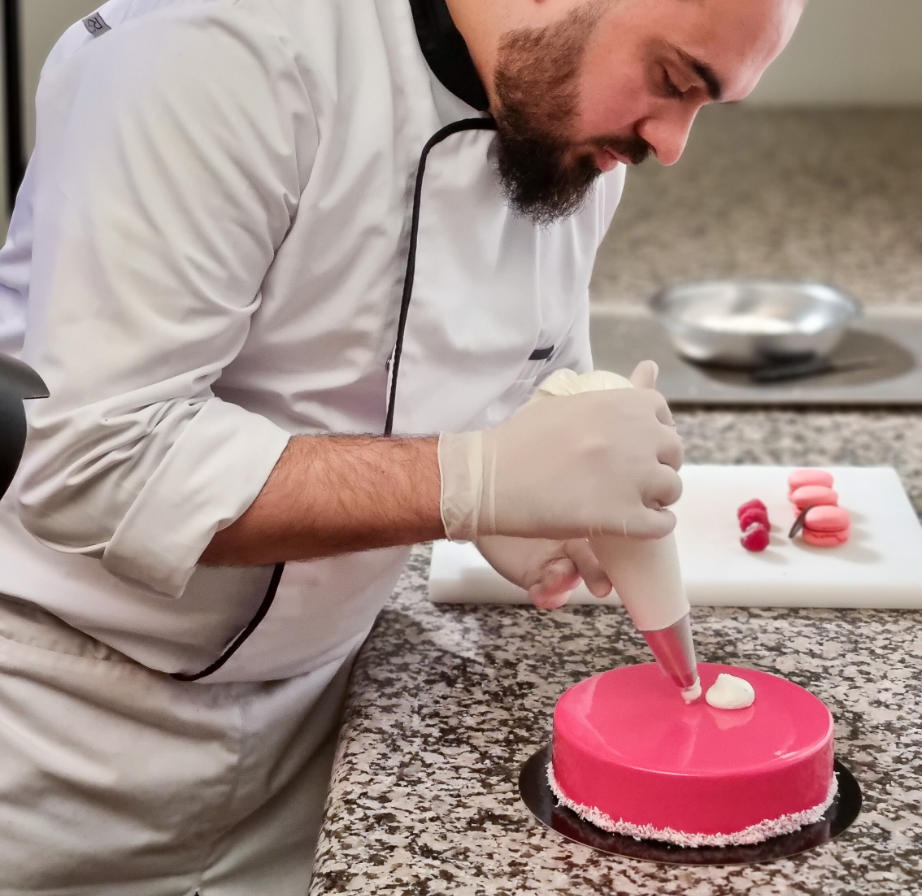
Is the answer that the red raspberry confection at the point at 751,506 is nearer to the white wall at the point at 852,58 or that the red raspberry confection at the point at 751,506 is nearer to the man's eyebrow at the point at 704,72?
the man's eyebrow at the point at 704,72

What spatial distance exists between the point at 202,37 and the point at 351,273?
19 cm

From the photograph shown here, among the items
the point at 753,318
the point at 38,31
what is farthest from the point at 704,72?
the point at 38,31

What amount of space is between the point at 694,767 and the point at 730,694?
88mm

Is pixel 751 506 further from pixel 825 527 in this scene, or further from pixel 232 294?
pixel 232 294

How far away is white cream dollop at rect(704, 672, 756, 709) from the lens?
88 centimetres

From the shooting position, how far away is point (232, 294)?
0.90 meters

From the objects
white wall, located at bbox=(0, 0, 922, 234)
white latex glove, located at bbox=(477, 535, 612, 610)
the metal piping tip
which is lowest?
white wall, located at bbox=(0, 0, 922, 234)

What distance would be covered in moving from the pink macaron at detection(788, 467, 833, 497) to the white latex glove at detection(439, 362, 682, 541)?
417 millimetres

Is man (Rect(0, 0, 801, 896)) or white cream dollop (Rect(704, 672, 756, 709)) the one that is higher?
man (Rect(0, 0, 801, 896))

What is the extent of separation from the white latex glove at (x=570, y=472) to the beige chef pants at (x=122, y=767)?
30cm

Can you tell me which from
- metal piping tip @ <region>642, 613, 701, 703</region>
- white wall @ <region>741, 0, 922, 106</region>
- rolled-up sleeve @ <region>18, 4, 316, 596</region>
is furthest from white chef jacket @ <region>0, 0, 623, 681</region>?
white wall @ <region>741, 0, 922, 106</region>

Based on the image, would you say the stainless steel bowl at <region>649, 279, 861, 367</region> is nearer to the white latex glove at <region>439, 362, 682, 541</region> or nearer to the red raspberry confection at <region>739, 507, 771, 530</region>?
the red raspberry confection at <region>739, 507, 771, 530</region>

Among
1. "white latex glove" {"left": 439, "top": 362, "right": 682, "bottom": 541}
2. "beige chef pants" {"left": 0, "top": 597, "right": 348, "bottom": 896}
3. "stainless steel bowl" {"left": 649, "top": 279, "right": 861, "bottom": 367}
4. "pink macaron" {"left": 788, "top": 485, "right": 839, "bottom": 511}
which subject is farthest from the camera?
"stainless steel bowl" {"left": 649, "top": 279, "right": 861, "bottom": 367}

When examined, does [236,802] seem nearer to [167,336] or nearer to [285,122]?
[167,336]
